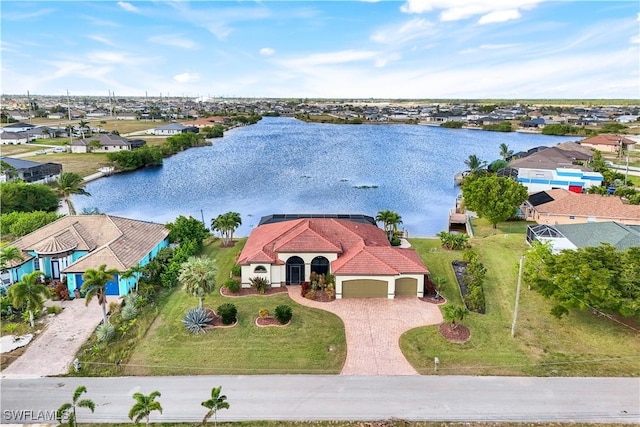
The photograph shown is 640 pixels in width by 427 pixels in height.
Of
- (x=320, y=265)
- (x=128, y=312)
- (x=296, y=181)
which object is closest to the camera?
(x=128, y=312)

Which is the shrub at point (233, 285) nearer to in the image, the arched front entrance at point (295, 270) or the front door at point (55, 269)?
the arched front entrance at point (295, 270)

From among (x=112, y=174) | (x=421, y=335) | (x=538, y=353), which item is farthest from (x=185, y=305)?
(x=112, y=174)

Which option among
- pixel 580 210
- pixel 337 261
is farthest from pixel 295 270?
pixel 580 210

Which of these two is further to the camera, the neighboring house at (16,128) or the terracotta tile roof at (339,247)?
the neighboring house at (16,128)

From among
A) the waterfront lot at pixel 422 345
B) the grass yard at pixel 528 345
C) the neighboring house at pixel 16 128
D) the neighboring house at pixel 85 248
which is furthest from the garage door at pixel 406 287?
the neighboring house at pixel 16 128

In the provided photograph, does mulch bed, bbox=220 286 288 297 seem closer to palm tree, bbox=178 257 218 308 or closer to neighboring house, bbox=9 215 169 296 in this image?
palm tree, bbox=178 257 218 308

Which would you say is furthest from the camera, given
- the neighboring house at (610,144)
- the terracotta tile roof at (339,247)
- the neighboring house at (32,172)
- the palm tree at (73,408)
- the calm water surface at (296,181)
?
the neighboring house at (610,144)

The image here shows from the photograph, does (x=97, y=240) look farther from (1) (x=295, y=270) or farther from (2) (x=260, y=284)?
(1) (x=295, y=270)
